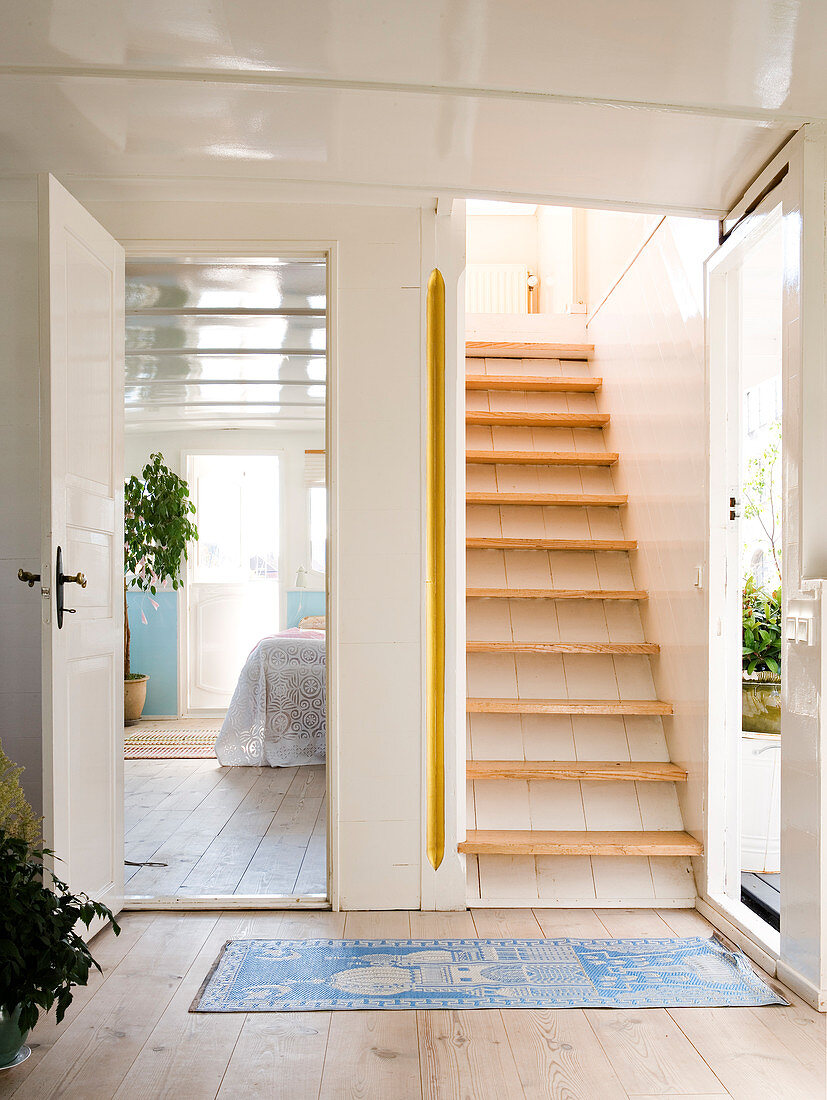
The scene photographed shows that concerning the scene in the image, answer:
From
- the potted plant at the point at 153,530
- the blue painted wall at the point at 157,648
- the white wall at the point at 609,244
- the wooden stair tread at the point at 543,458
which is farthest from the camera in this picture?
the blue painted wall at the point at 157,648

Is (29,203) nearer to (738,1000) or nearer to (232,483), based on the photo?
(738,1000)

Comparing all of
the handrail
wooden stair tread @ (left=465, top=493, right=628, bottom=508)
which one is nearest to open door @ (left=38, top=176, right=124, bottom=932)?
the handrail

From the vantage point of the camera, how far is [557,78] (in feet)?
7.38

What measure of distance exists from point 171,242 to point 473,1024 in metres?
2.56

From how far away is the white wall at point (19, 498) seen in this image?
301 centimetres

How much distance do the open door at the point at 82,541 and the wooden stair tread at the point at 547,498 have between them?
154 centimetres

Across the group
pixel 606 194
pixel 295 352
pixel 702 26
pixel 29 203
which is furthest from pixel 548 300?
pixel 702 26

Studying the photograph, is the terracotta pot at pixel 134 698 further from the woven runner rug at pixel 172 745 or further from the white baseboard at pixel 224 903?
the white baseboard at pixel 224 903

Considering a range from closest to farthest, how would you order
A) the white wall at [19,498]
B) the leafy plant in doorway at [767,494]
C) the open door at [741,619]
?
the open door at [741,619] < the white wall at [19,498] < the leafy plant in doorway at [767,494]

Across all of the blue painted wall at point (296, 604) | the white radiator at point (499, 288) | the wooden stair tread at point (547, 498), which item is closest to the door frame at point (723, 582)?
the wooden stair tread at point (547, 498)

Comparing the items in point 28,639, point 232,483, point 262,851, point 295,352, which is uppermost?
point 295,352

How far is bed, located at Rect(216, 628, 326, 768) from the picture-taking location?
5.67 m

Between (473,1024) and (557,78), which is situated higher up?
(557,78)

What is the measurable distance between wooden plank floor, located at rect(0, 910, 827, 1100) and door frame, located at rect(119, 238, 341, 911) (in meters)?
0.52
